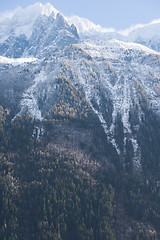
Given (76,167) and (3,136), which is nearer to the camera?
(76,167)

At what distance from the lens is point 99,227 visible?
13900 centimetres

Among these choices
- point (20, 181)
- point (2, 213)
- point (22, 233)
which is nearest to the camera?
point (22, 233)

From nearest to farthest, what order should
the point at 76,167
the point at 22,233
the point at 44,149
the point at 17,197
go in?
the point at 22,233, the point at 17,197, the point at 76,167, the point at 44,149

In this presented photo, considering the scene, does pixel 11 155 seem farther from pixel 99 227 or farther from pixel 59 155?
pixel 99 227

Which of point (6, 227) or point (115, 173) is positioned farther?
point (115, 173)

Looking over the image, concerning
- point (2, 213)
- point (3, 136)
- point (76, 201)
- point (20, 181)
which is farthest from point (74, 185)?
point (3, 136)

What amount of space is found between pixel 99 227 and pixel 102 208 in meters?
15.1

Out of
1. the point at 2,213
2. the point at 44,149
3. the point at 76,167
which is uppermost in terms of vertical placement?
the point at 44,149

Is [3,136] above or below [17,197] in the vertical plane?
above

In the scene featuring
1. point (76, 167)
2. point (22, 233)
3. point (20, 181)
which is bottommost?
point (22, 233)

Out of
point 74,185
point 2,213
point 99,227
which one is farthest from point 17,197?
point 99,227

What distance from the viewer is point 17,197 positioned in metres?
153

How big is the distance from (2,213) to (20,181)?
26921 mm

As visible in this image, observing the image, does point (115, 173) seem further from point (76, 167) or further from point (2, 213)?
point (2, 213)
